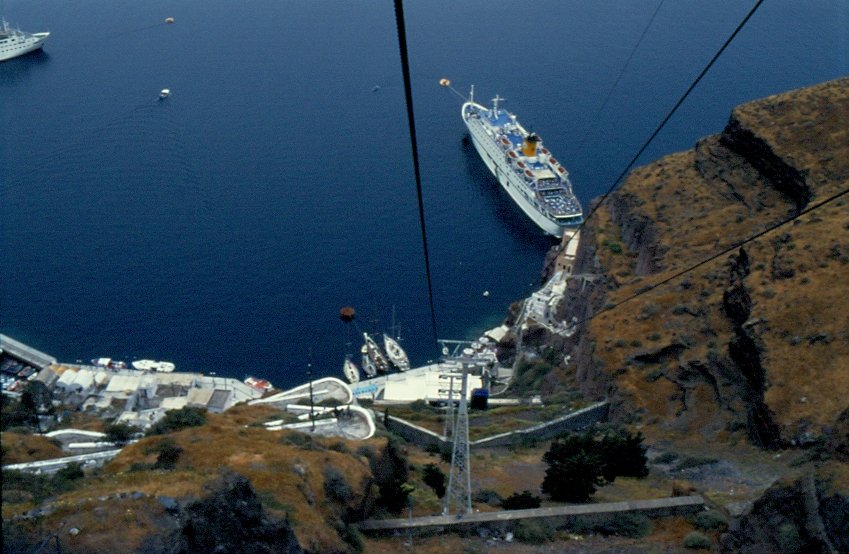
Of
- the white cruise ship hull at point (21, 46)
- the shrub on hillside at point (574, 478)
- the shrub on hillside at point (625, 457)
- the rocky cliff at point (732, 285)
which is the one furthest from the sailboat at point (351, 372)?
the white cruise ship hull at point (21, 46)

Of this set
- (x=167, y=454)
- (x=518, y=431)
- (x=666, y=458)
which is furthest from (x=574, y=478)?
(x=167, y=454)

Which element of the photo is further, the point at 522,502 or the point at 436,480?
the point at 436,480

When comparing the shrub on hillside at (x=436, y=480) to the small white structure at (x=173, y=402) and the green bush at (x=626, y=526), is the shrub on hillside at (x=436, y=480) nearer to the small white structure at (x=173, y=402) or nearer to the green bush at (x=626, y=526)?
the green bush at (x=626, y=526)

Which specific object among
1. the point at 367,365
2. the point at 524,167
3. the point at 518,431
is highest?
the point at 524,167

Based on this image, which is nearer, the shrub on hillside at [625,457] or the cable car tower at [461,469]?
the cable car tower at [461,469]

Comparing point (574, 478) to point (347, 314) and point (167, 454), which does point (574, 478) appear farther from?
point (347, 314)

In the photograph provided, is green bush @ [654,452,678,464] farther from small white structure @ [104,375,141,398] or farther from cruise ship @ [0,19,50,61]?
cruise ship @ [0,19,50,61]

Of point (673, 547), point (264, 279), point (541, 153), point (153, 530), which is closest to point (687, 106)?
point (541, 153)

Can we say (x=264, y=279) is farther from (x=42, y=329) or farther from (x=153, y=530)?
(x=153, y=530)
